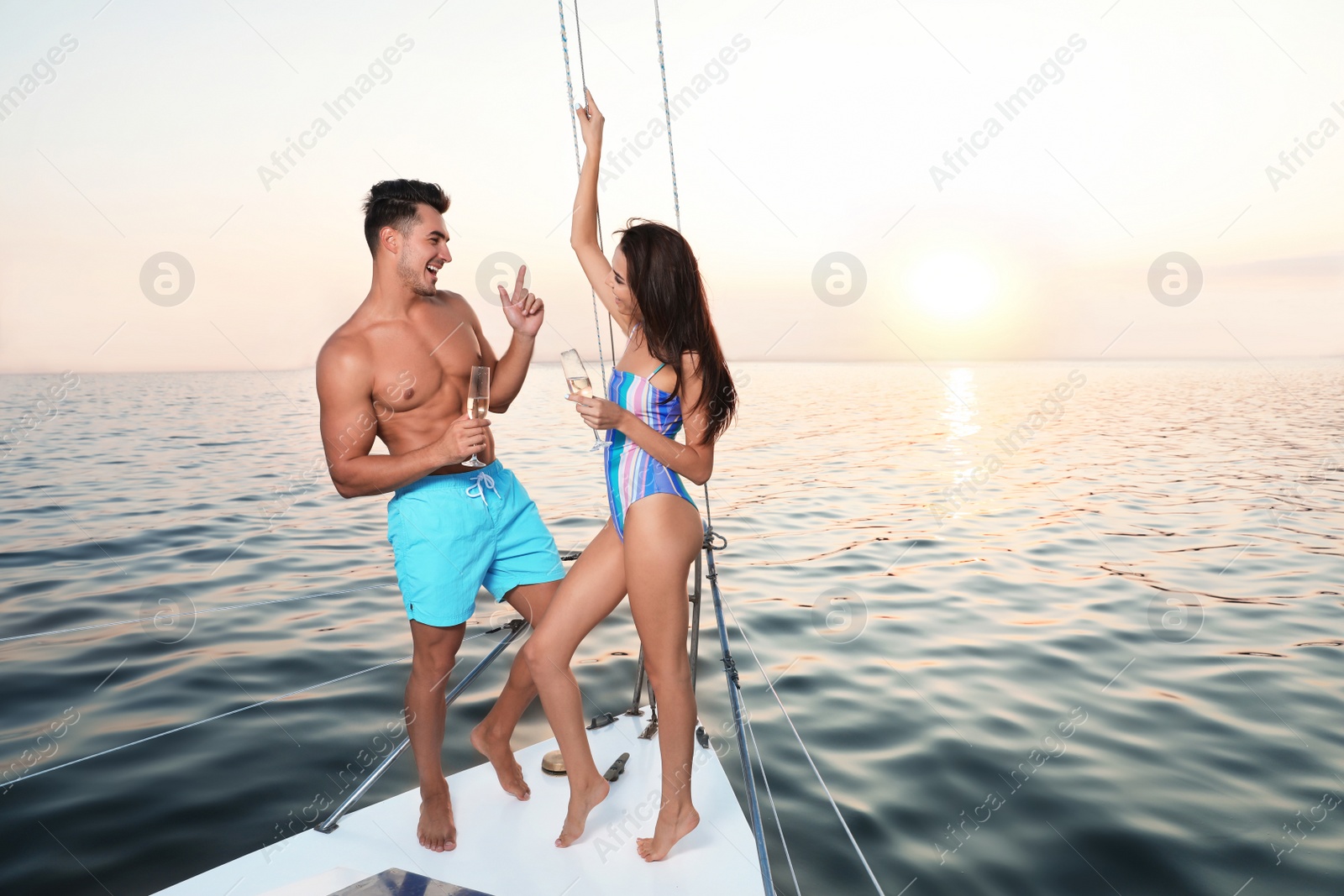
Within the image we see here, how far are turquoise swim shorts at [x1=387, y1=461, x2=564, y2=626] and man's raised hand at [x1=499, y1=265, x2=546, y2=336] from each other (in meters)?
0.47

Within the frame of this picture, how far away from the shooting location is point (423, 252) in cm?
249

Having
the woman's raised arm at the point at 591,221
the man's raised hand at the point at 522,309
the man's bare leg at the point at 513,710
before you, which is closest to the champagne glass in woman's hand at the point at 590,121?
the woman's raised arm at the point at 591,221

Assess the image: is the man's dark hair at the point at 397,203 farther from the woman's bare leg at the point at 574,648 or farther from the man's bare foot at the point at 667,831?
the man's bare foot at the point at 667,831

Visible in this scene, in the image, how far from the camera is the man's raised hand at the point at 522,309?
2586mm

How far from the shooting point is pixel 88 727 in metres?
4.33

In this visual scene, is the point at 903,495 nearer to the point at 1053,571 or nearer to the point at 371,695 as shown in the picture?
the point at 1053,571

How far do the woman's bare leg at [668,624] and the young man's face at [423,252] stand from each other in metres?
0.97

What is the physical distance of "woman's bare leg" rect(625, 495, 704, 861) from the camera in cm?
226

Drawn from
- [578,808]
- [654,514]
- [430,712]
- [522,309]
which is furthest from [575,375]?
[578,808]

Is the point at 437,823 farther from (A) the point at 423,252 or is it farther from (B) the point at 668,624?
(A) the point at 423,252

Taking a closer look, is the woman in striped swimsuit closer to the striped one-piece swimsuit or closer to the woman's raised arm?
the striped one-piece swimsuit

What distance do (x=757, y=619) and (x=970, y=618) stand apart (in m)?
1.63


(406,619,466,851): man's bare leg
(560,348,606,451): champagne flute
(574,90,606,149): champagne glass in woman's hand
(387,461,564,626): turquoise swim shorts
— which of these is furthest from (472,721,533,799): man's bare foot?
(574,90,606,149): champagne glass in woman's hand

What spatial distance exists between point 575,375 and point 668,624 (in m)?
0.73
